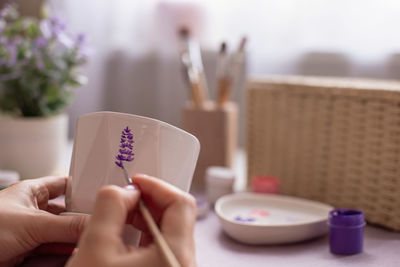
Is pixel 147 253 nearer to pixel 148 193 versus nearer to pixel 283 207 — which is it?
pixel 148 193

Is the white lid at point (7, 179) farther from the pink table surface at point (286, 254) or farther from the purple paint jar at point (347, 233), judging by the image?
the purple paint jar at point (347, 233)

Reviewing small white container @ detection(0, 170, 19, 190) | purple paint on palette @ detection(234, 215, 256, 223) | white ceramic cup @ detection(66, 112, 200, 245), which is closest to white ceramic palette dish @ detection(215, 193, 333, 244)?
purple paint on palette @ detection(234, 215, 256, 223)

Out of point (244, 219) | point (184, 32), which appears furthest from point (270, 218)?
point (184, 32)

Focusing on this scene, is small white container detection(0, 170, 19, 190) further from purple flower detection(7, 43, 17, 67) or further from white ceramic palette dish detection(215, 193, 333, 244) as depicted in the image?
white ceramic palette dish detection(215, 193, 333, 244)

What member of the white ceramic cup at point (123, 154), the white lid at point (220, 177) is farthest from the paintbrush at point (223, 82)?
the white ceramic cup at point (123, 154)

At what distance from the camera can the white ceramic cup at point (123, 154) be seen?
0.42 m

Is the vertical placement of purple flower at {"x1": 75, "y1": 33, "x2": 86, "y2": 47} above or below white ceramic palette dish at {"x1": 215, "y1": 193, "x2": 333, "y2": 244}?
above

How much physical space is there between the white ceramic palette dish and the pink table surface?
1 centimetres

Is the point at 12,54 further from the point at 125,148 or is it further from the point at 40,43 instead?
the point at 125,148

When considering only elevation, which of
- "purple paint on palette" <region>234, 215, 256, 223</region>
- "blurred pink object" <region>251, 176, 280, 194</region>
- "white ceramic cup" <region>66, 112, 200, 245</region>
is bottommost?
"purple paint on palette" <region>234, 215, 256, 223</region>

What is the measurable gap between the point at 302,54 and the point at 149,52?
403 mm

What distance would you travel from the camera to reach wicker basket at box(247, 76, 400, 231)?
0.63 meters

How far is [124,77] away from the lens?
129cm

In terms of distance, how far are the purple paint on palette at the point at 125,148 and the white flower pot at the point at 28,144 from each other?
40cm
